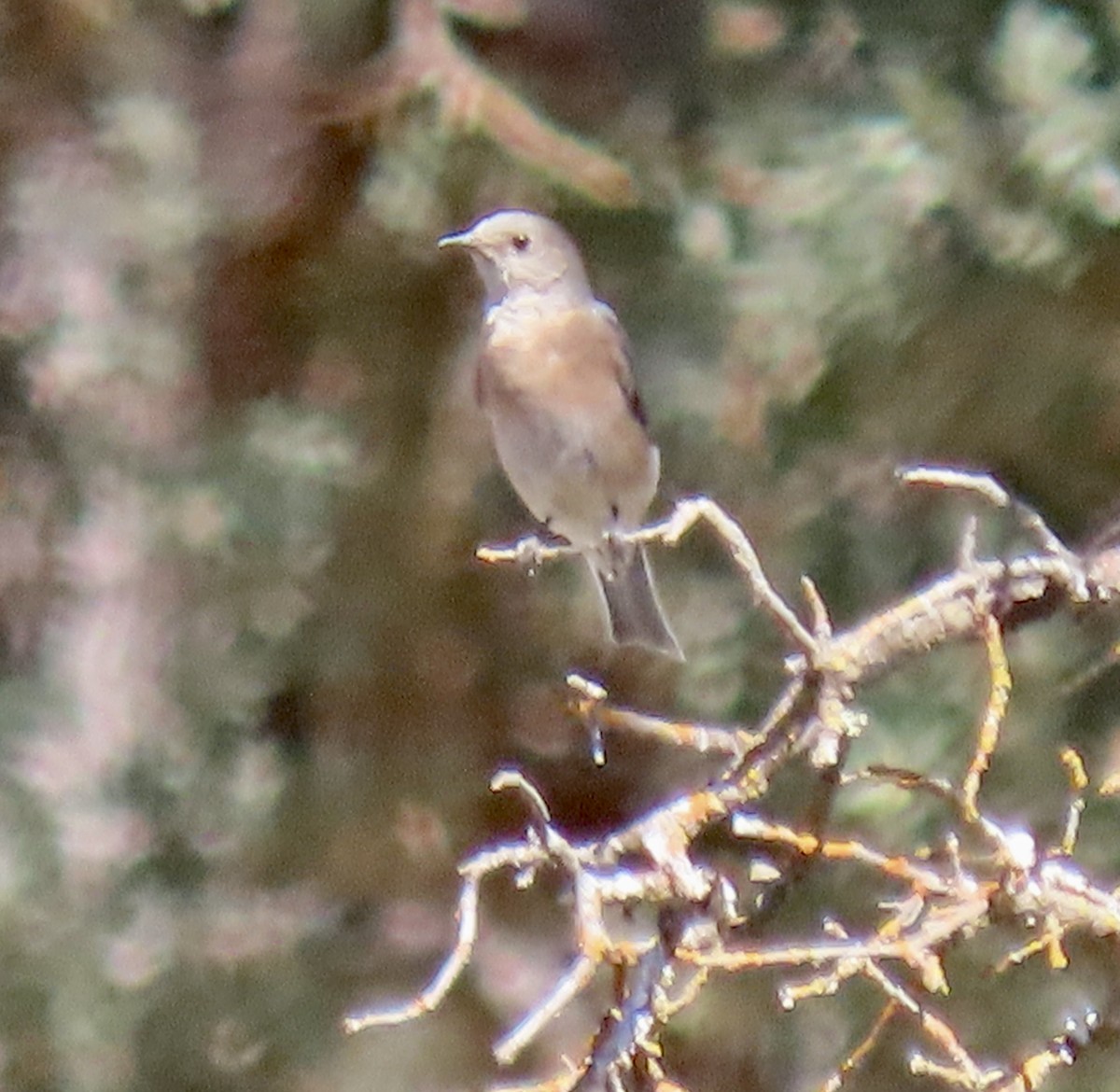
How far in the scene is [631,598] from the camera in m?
2.49

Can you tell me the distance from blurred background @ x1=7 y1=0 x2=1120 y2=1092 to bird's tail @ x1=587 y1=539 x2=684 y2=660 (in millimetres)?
180

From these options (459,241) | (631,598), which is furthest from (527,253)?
(631,598)

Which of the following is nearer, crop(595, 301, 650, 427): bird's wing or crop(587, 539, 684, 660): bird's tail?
crop(587, 539, 684, 660): bird's tail

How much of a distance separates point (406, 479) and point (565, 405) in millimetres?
372

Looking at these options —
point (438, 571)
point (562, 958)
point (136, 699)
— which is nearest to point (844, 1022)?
point (562, 958)

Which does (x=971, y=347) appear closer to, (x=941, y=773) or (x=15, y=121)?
(x=941, y=773)

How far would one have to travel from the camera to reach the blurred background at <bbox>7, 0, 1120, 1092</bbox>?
97.4 inches

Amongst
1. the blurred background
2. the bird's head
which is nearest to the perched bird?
the bird's head

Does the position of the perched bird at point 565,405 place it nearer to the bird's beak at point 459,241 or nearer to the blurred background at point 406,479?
the bird's beak at point 459,241

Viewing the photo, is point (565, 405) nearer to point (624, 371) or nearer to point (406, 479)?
point (624, 371)

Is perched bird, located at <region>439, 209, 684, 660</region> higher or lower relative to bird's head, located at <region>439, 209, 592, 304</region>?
lower

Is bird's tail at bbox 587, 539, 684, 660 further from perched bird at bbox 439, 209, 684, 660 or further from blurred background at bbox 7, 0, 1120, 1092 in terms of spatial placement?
blurred background at bbox 7, 0, 1120, 1092

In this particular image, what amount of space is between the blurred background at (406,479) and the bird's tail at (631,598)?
0.18m

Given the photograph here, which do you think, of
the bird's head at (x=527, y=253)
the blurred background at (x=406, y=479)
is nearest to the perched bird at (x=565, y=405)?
the bird's head at (x=527, y=253)
